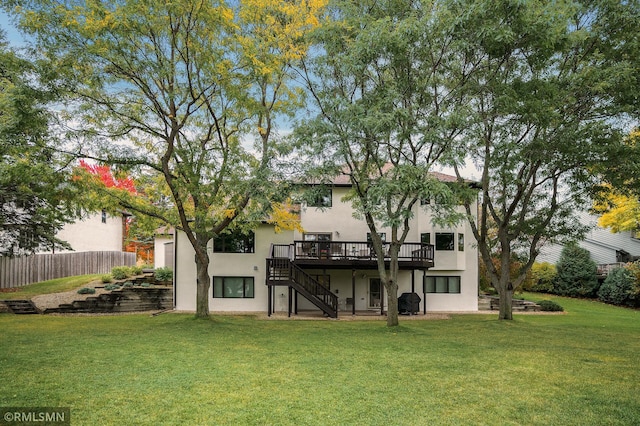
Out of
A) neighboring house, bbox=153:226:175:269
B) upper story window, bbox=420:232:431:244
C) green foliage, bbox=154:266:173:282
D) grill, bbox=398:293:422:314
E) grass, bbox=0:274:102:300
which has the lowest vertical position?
grill, bbox=398:293:422:314

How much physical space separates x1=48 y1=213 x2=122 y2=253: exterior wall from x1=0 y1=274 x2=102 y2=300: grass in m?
2.58

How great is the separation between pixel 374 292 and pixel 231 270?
8.02 metres

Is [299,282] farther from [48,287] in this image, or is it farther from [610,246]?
[610,246]

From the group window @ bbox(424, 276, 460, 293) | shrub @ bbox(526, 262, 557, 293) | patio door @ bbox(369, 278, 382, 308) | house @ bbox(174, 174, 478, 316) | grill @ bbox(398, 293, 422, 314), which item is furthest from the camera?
shrub @ bbox(526, 262, 557, 293)

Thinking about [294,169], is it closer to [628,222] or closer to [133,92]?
[133,92]

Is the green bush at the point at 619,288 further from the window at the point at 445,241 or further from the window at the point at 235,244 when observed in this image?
the window at the point at 235,244

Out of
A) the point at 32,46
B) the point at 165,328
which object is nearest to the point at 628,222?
the point at 165,328

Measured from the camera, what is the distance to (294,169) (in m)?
16.6

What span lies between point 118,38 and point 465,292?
70.0 ft

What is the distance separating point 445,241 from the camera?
2622 cm

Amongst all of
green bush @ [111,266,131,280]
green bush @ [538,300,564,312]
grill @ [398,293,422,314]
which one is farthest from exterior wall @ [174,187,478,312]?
green bush @ [111,266,131,280]

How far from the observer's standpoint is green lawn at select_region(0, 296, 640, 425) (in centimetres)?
703

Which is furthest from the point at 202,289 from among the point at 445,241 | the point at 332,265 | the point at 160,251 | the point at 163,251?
the point at 160,251

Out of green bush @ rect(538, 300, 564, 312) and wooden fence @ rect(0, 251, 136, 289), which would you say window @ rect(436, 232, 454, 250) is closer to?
green bush @ rect(538, 300, 564, 312)
